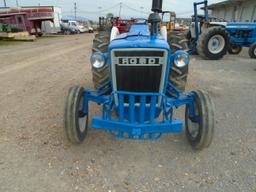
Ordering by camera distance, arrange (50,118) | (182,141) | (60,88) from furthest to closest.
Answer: (60,88) < (50,118) < (182,141)

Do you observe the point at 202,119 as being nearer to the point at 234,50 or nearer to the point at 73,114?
the point at 73,114

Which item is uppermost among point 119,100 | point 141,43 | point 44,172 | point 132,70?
point 141,43

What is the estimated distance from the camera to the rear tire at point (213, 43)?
8.62 metres

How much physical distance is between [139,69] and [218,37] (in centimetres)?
753

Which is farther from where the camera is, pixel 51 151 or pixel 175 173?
pixel 51 151

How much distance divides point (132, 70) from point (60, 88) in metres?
3.17

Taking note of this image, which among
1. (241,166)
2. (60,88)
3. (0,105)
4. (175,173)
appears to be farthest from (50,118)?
(241,166)

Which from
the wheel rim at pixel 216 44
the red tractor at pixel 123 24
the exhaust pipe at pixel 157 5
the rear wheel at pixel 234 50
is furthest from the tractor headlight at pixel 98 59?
the rear wheel at pixel 234 50

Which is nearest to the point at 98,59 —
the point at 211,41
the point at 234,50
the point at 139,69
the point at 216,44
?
the point at 139,69

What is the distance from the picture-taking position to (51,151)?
2.84 m

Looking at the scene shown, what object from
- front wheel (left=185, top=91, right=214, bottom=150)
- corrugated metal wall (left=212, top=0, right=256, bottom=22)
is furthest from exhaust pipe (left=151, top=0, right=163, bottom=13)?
corrugated metal wall (left=212, top=0, right=256, bottom=22)

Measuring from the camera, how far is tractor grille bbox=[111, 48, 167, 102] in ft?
7.93

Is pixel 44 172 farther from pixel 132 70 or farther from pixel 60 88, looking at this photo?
pixel 60 88

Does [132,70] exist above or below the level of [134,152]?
above
